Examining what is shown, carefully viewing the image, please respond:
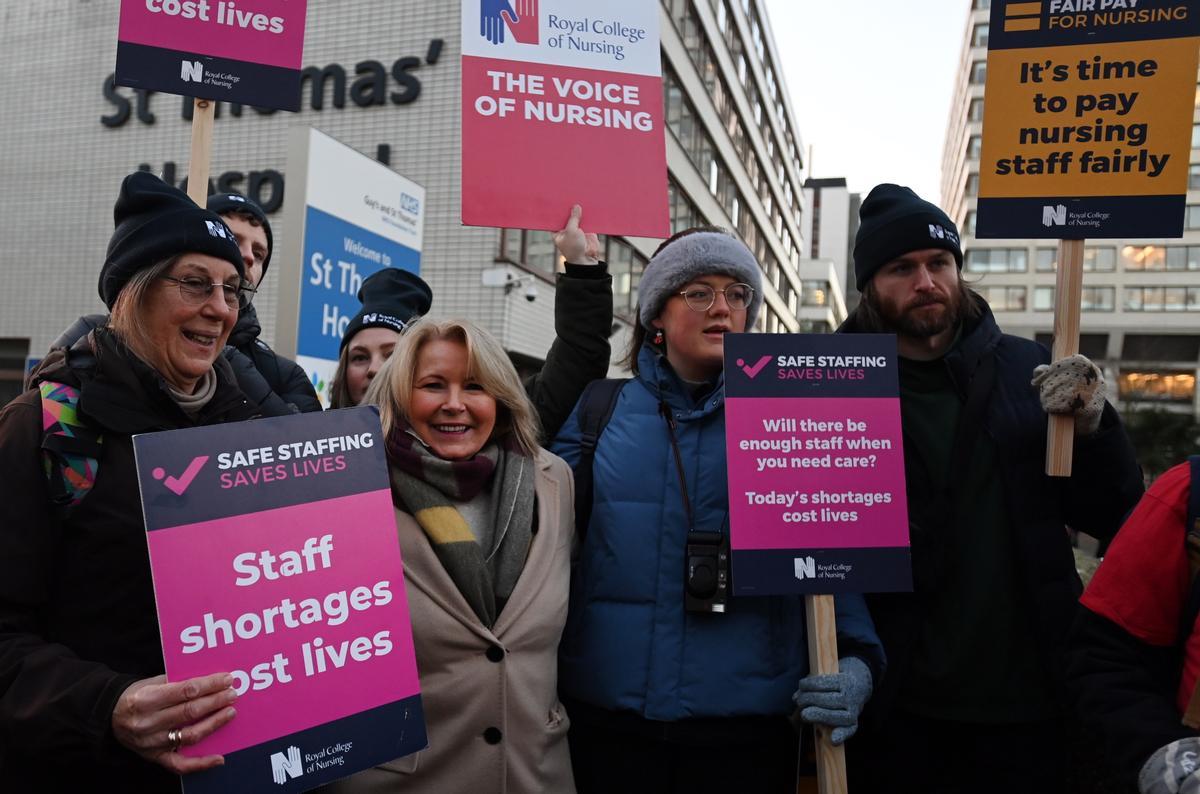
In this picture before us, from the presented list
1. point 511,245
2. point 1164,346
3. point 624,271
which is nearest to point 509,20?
point 511,245

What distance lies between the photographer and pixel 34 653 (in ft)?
4.97

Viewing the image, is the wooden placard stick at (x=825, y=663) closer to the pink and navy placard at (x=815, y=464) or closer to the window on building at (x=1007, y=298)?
the pink and navy placard at (x=815, y=464)

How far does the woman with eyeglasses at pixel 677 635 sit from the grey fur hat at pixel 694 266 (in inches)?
0.9

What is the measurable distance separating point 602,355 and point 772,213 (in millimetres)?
38745

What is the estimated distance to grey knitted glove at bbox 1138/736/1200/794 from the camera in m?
1.49

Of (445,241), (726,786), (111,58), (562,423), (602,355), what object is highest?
(111,58)

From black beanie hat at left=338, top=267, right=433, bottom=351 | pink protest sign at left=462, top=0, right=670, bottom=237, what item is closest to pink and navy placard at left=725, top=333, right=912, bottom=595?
pink protest sign at left=462, top=0, right=670, bottom=237

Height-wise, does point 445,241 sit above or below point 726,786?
above

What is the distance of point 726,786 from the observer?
206 cm

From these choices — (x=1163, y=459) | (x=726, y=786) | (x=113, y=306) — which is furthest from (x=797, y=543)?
(x=1163, y=459)

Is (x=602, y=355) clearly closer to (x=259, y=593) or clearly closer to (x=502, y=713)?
(x=502, y=713)

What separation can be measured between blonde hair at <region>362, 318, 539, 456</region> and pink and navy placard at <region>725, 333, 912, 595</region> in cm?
53

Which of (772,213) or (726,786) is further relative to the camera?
(772,213)

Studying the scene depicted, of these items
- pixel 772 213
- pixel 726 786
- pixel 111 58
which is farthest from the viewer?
pixel 772 213
